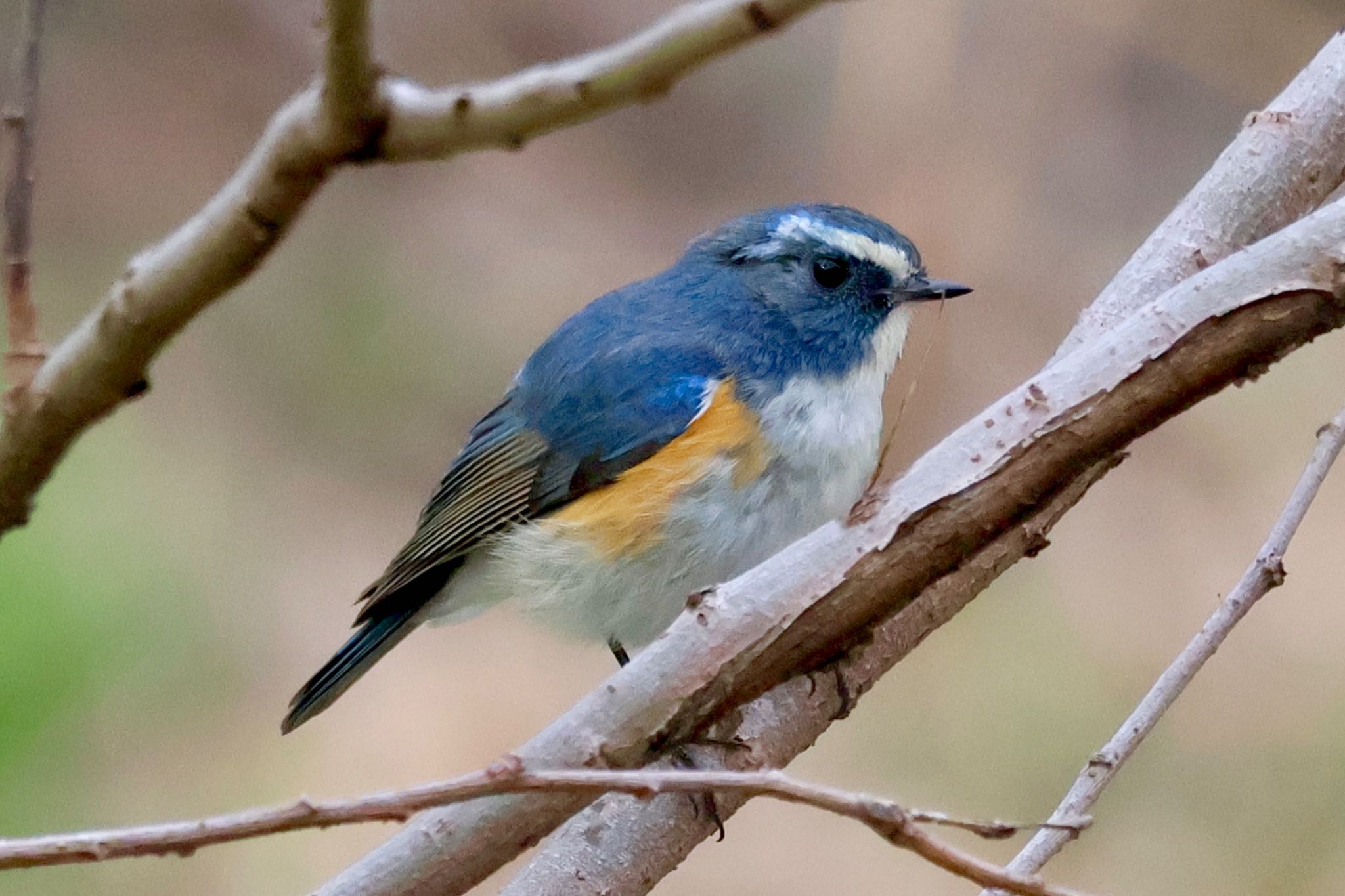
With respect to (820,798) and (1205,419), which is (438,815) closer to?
(820,798)

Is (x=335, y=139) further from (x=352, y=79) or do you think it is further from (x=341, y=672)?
(x=341, y=672)

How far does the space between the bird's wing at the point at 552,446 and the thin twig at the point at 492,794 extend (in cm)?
117

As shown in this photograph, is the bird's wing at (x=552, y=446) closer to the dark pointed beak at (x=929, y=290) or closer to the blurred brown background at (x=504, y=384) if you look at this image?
the dark pointed beak at (x=929, y=290)

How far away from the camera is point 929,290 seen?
7.86ft

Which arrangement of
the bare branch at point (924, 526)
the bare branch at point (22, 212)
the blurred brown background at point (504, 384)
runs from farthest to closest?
the blurred brown background at point (504, 384)
the bare branch at point (924, 526)
the bare branch at point (22, 212)

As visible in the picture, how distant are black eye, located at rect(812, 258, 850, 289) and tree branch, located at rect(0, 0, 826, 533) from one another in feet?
4.53

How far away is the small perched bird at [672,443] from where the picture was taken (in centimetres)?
221

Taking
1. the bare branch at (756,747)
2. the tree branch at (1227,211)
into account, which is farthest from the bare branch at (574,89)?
the tree branch at (1227,211)

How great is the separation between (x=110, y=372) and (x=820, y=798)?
0.67 metres

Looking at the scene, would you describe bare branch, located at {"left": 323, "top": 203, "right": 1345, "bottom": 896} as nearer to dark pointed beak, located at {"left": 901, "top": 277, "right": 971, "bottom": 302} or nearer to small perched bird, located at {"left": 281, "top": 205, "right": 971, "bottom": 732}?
small perched bird, located at {"left": 281, "top": 205, "right": 971, "bottom": 732}

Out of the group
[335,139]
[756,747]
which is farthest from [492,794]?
[756,747]

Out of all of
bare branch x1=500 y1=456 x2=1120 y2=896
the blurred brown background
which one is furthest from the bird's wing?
the blurred brown background

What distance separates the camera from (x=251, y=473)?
4.81 meters

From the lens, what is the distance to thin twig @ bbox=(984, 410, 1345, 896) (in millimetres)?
1531
